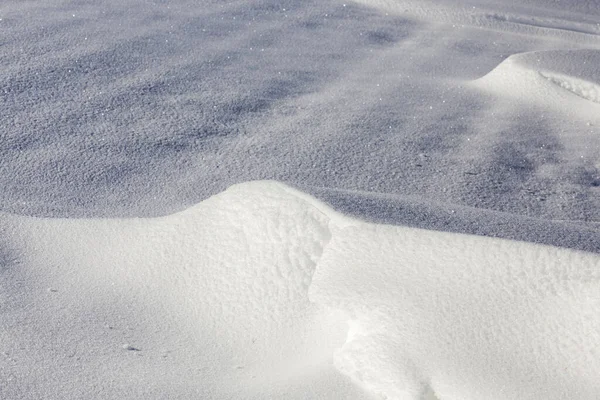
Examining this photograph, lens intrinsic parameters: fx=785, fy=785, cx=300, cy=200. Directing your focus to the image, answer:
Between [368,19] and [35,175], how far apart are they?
6.26ft

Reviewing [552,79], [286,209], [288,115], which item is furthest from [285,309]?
[552,79]

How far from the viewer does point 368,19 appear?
343 cm

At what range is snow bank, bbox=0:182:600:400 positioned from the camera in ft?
4.16

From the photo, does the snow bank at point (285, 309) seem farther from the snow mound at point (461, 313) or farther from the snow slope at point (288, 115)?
the snow slope at point (288, 115)

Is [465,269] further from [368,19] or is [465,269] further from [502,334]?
[368,19]

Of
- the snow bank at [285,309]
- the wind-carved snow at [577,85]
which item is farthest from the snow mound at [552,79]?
the snow bank at [285,309]

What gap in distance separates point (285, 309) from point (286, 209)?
0.25m

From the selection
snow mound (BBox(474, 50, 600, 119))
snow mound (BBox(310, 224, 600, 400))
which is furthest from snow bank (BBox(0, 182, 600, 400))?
snow mound (BBox(474, 50, 600, 119))

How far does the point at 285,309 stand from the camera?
1.45 m

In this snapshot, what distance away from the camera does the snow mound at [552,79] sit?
2.69 meters

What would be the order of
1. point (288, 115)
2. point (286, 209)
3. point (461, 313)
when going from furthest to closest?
point (288, 115)
point (286, 209)
point (461, 313)

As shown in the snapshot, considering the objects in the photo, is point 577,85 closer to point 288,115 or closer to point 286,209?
point 288,115

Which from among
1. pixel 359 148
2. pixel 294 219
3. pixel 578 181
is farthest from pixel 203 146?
pixel 578 181

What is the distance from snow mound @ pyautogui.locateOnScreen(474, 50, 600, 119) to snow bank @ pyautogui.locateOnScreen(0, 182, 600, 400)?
131 cm
